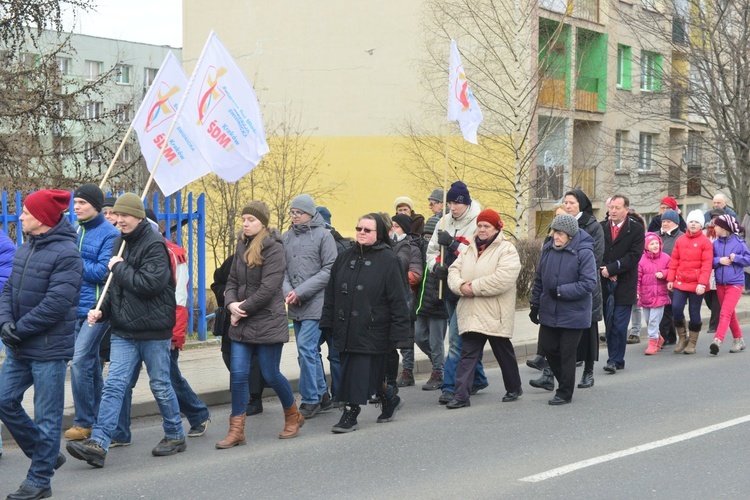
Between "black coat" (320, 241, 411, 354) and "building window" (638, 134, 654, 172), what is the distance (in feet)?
75.0

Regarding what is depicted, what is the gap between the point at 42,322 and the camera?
6.47 meters

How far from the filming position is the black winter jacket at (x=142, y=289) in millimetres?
7277

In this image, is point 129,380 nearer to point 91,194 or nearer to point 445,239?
point 91,194

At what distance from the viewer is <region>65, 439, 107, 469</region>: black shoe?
710 centimetres

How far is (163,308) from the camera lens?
743cm

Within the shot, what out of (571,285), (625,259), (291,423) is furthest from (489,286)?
(625,259)

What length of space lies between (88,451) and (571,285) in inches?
179

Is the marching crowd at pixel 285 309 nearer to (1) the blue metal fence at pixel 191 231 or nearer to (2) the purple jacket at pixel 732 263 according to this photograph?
(2) the purple jacket at pixel 732 263

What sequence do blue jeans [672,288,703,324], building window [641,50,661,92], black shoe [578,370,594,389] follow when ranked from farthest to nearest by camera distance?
building window [641,50,661,92] < blue jeans [672,288,703,324] < black shoe [578,370,594,389]

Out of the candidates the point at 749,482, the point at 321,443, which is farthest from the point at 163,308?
the point at 749,482

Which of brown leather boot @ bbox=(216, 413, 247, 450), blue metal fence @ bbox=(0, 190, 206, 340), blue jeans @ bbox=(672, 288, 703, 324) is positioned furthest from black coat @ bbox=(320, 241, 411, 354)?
blue jeans @ bbox=(672, 288, 703, 324)

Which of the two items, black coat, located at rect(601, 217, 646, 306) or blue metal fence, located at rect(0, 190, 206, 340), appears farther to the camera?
blue metal fence, located at rect(0, 190, 206, 340)

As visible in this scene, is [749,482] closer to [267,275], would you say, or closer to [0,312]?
[267,275]

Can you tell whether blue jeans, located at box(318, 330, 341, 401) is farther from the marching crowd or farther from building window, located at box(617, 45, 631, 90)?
building window, located at box(617, 45, 631, 90)
